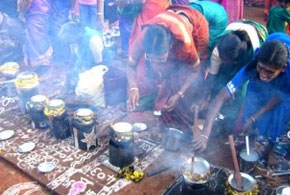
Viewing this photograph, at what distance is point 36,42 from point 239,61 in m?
3.90

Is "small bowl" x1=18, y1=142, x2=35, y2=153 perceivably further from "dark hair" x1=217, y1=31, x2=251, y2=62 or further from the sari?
the sari

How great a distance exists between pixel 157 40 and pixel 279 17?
2.89 m

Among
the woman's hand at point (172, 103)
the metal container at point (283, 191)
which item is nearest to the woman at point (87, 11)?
the woman's hand at point (172, 103)

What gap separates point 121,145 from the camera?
346 centimetres

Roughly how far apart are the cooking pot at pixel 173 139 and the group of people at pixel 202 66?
201mm

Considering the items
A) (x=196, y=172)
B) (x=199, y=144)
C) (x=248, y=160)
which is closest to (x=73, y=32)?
(x=199, y=144)

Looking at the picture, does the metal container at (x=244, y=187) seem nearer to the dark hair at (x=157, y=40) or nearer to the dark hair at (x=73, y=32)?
the dark hair at (x=157, y=40)

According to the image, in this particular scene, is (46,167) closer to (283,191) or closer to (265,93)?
(283,191)

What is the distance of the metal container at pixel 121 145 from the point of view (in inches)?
133

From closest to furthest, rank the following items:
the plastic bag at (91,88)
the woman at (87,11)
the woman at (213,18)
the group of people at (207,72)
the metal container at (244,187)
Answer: the metal container at (244,187), the group of people at (207,72), the woman at (213,18), the plastic bag at (91,88), the woman at (87,11)

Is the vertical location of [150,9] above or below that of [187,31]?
above

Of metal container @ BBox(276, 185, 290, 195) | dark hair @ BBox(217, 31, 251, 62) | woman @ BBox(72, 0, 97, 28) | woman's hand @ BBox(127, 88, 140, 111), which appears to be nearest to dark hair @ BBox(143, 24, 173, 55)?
dark hair @ BBox(217, 31, 251, 62)

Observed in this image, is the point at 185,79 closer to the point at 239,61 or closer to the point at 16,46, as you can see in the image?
the point at 239,61

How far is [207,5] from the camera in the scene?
182 inches
